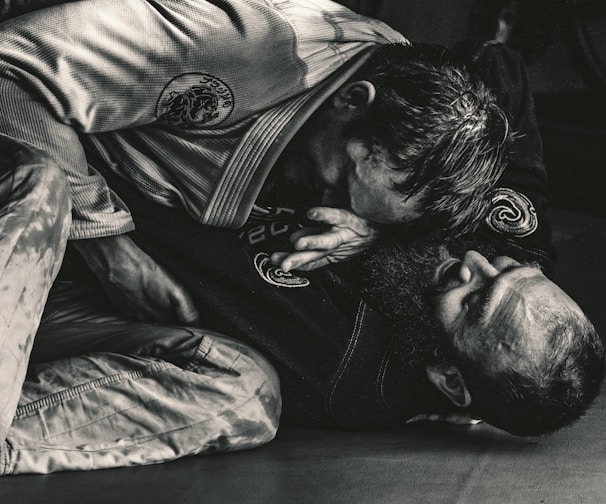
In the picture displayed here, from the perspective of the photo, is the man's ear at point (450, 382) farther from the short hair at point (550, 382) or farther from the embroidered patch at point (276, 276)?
the embroidered patch at point (276, 276)

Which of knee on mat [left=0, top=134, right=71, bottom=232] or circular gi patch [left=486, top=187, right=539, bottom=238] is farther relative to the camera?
circular gi patch [left=486, top=187, right=539, bottom=238]

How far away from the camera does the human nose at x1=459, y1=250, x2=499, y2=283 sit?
123 cm

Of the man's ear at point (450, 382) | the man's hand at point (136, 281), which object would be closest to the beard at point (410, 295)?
the man's ear at point (450, 382)

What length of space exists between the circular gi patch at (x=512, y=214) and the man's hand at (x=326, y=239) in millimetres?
210

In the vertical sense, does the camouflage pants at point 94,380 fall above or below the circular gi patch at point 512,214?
below

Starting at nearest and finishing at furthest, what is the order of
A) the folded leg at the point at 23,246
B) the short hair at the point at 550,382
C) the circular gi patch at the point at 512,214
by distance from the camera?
the folded leg at the point at 23,246, the short hair at the point at 550,382, the circular gi patch at the point at 512,214

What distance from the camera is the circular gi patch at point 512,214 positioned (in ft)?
4.45

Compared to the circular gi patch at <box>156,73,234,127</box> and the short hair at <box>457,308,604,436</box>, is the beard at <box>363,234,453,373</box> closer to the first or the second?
the short hair at <box>457,308,604,436</box>

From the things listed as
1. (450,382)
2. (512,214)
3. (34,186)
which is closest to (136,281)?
(34,186)

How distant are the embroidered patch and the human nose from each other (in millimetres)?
218

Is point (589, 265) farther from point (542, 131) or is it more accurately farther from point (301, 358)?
point (301, 358)

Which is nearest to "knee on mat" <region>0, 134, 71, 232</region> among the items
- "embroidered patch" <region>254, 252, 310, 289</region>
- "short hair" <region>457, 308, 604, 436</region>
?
"embroidered patch" <region>254, 252, 310, 289</region>

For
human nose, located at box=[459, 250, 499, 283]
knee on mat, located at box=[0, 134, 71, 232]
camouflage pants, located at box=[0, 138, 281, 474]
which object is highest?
knee on mat, located at box=[0, 134, 71, 232]

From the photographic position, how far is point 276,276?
125 centimetres
